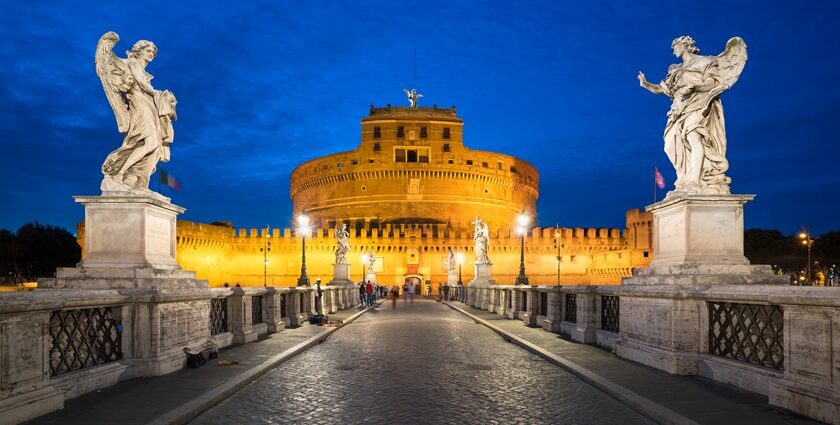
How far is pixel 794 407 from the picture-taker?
5.83m

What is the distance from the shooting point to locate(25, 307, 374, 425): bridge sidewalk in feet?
18.8

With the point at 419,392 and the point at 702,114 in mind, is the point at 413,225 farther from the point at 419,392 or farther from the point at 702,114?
the point at 419,392

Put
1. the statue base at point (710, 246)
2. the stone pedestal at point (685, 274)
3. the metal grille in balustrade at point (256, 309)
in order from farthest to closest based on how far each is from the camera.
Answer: the metal grille in balustrade at point (256, 309) → the statue base at point (710, 246) → the stone pedestal at point (685, 274)

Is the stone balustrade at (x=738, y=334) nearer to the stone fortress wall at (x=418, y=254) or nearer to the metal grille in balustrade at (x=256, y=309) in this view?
the metal grille in balustrade at (x=256, y=309)

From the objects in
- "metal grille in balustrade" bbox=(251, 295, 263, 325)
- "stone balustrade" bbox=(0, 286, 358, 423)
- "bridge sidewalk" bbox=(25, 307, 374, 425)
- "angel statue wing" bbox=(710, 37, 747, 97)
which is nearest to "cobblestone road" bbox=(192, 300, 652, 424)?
"bridge sidewalk" bbox=(25, 307, 374, 425)

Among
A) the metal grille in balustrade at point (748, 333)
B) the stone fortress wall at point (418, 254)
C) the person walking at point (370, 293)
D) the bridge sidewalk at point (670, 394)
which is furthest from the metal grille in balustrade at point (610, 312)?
the stone fortress wall at point (418, 254)

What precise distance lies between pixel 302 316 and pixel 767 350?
13.0m

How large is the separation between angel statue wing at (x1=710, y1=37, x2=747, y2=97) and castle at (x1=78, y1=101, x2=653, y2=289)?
52.0 metres

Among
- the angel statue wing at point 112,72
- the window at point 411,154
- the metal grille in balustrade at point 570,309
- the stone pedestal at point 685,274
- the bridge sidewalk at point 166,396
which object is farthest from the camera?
the window at point 411,154

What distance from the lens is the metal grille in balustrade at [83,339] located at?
6645 millimetres

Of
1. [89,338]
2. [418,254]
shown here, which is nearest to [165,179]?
[89,338]

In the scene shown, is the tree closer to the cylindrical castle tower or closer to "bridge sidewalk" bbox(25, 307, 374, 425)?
the cylindrical castle tower

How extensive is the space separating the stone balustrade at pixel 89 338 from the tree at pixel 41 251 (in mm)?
61859

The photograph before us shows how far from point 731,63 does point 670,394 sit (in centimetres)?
460
